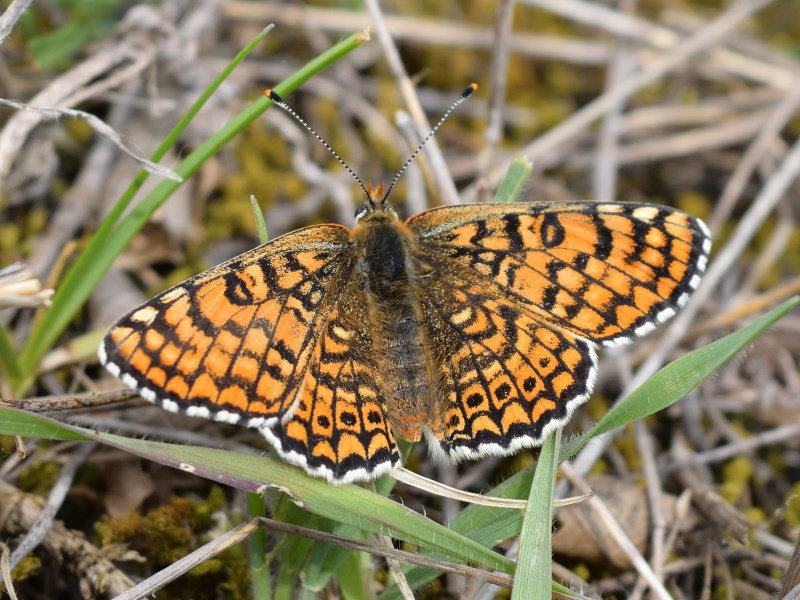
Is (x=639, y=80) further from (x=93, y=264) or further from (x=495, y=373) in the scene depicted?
(x=93, y=264)

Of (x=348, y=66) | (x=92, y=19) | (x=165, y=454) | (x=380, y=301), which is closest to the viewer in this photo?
(x=165, y=454)

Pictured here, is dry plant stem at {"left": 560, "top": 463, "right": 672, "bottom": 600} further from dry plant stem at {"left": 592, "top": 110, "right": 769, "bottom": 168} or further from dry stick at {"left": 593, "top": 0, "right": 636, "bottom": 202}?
dry plant stem at {"left": 592, "top": 110, "right": 769, "bottom": 168}

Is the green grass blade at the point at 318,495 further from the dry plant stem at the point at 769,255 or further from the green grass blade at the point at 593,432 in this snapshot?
the dry plant stem at the point at 769,255

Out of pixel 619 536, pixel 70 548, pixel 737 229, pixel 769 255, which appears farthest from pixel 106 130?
pixel 769 255

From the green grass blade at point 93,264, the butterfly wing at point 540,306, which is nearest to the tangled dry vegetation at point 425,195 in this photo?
the green grass blade at point 93,264

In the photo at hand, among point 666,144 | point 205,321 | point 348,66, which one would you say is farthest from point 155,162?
point 666,144

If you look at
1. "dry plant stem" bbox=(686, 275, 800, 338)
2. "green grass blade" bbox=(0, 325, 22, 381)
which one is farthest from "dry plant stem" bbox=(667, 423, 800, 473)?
"green grass blade" bbox=(0, 325, 22, 381)

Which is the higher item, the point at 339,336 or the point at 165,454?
the point at 339,336

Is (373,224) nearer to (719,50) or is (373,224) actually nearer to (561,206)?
(561,206)
